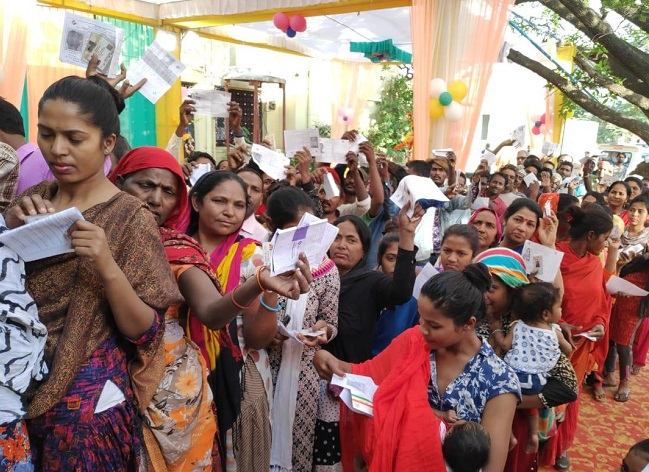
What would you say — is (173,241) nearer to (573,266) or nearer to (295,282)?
(295,282)

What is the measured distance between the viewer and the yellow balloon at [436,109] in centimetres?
566

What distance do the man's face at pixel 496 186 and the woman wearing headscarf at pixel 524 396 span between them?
2.68m

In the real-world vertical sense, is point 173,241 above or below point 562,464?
above

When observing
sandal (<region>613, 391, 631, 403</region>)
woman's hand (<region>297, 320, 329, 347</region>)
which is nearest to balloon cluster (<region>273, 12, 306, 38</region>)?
sandal (<region>613, 391, 631, 403</region>)

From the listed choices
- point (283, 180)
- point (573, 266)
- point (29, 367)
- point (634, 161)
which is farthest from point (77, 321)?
point (634, 161)

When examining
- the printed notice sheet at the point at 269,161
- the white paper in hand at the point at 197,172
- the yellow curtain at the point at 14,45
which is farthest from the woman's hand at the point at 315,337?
the yellow curtain at the point at 14,45

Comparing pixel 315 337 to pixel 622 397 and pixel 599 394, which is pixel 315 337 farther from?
pixel 622 397

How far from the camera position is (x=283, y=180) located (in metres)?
3.52

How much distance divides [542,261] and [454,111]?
3538mm

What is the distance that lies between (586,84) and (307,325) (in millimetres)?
7188

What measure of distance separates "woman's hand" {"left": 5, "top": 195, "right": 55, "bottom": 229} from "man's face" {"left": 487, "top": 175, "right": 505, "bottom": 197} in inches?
169

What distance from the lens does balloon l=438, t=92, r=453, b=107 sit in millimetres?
5500

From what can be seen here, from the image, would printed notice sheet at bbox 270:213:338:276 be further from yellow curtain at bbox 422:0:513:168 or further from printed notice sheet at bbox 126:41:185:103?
yellow curtain at bbox 422:0:513:168

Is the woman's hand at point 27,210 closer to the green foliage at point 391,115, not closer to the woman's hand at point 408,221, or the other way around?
the woman's hand at point 408,221
